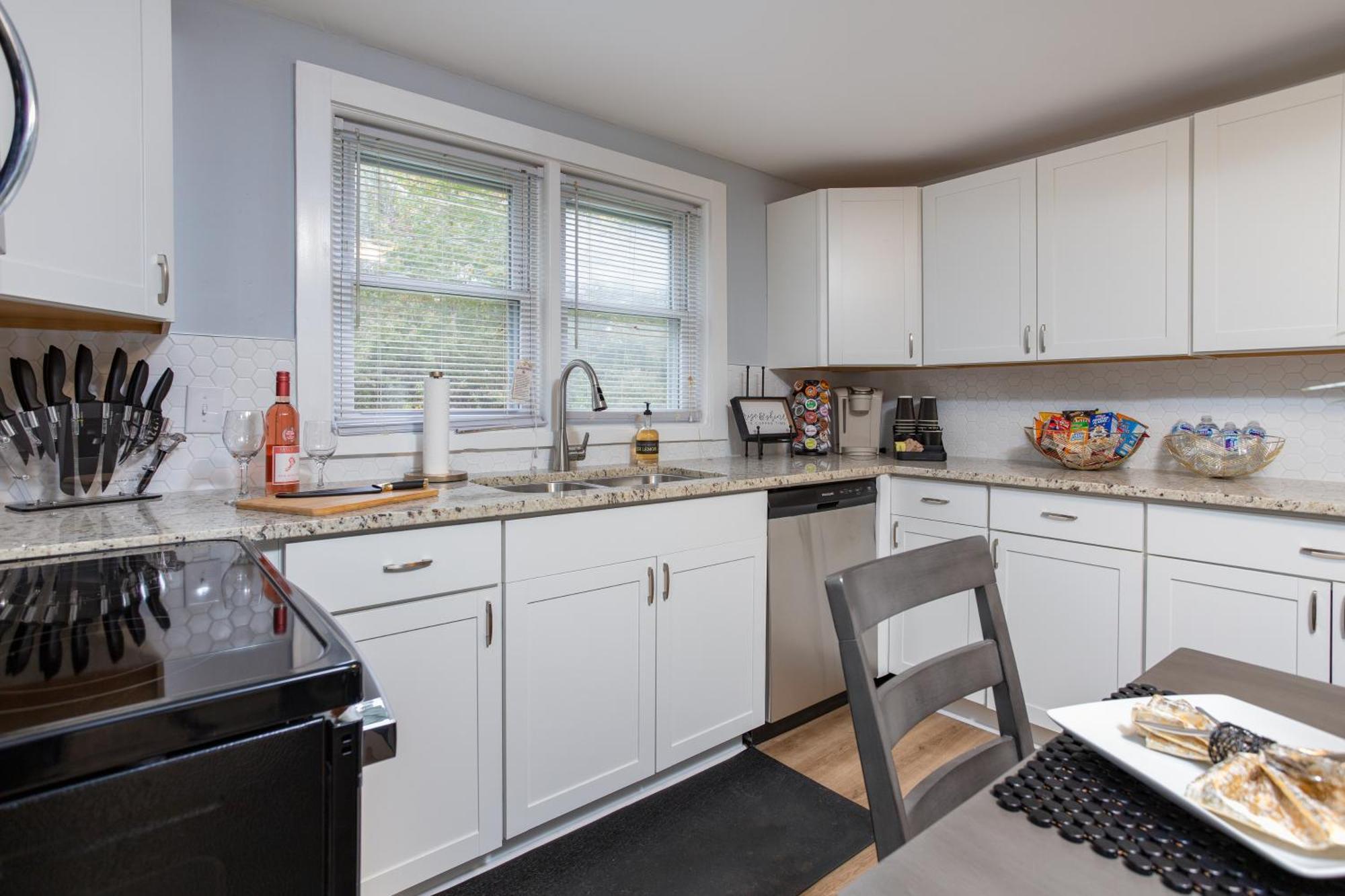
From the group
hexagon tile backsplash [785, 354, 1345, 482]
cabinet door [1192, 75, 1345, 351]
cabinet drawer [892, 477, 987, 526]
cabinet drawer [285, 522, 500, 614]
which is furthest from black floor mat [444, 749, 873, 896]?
cabinet door [1192, 75, 1345, 351]

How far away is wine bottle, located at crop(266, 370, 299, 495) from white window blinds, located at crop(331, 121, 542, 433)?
0.24 m

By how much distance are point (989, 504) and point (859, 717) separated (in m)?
1.93

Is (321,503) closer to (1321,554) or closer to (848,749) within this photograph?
(848,749)

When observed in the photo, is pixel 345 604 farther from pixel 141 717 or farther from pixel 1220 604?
pixel 1220 604

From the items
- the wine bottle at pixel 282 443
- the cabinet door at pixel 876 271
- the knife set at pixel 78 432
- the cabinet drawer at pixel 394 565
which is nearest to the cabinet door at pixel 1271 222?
the cabinet door at pixel 876 271

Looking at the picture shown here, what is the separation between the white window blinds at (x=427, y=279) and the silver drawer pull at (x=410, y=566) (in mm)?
754

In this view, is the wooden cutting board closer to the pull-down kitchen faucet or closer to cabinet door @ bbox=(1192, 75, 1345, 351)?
the pull-down kitchen faucet

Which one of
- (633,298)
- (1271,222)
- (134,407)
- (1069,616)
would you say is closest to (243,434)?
(134,407)

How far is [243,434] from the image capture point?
1.66 metres

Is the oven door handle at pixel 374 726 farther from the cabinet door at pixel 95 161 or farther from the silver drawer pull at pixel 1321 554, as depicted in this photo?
the silver drawer pull at pixel 1321 554

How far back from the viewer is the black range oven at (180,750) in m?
0.54

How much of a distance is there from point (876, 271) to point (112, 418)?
9.23 feet

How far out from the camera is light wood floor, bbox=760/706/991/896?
217 cm

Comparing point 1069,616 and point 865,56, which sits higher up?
point 865,56
